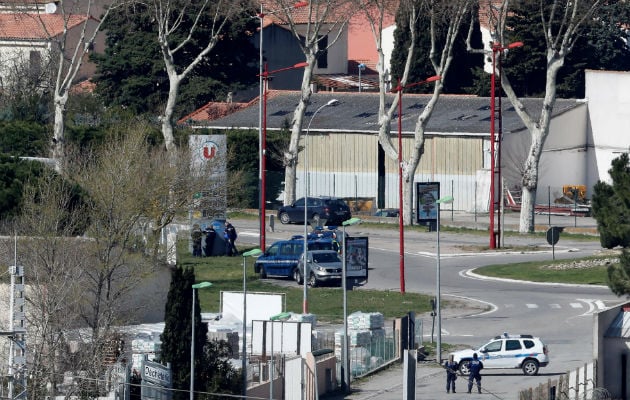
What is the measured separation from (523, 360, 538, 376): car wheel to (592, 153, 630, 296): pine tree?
355 cm

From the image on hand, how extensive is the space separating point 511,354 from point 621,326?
11.2 feet

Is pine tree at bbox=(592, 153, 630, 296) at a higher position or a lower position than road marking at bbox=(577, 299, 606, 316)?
higher

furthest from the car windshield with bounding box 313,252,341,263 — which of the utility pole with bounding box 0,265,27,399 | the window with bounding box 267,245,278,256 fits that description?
the utility pole with bounding box 0,265,27,399

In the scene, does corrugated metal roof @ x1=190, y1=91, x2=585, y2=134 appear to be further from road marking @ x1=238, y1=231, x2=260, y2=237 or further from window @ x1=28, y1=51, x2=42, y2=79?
road marking @ x1=238, y1=231, x2=260, y2=237

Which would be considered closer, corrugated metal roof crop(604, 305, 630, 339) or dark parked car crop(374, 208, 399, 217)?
corrugated metal roof crop(604, 305, 630, 339)

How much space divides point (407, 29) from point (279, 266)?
43113mm

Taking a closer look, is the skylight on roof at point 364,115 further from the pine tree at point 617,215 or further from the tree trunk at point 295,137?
the pine tree at point 617,215

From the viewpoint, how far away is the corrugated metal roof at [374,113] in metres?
74.9

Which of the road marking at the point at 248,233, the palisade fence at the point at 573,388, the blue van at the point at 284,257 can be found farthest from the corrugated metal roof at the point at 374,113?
the palisade fence at the point at 573,388

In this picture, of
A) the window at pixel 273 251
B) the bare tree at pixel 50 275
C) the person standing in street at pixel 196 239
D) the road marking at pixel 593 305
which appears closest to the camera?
the bare tree at pixel 50 275

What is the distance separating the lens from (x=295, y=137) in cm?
6894

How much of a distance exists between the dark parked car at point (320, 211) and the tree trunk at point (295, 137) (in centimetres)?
219

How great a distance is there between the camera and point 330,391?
35.9 metres

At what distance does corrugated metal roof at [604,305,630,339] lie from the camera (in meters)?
37.5
